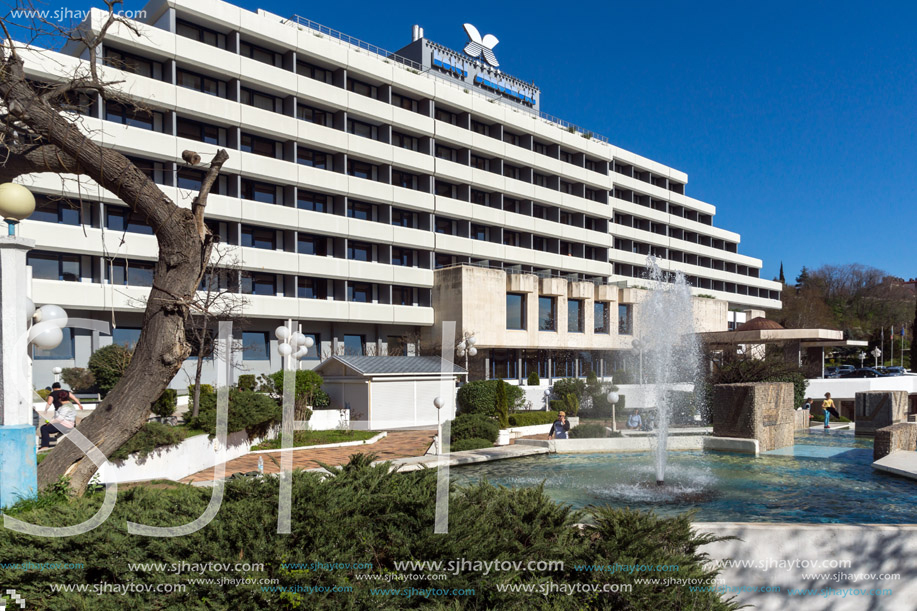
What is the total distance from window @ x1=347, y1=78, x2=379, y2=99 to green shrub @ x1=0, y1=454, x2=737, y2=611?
3856 centimetres

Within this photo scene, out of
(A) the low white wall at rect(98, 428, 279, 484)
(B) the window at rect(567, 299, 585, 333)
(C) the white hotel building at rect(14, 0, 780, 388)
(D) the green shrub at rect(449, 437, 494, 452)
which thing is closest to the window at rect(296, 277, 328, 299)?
(C) the white hotel building at rect(14, 0, 780, 388)

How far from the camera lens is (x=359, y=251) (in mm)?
40094

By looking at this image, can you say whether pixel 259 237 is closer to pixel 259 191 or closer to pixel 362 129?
pixel 259 191

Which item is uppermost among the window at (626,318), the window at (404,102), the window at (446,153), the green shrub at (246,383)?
the window at (404,102)

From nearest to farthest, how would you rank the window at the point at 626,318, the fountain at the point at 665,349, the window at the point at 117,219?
the fountain at the point at 665,349, the window at the point at 117,219, the window at the point at 626,318

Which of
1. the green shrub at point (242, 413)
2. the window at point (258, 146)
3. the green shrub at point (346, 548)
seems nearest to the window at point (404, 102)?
the window at point (258, 146)

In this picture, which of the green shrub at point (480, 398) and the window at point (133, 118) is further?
the window at point (133, 118)

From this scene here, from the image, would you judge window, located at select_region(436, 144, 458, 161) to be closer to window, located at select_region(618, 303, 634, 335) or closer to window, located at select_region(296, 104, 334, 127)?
window, located at select_region(296, 104, 334, 127)

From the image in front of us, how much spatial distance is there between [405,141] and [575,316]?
18253mm

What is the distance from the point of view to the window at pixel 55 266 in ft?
93.7

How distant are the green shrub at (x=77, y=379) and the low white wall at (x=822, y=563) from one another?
28.7 metres

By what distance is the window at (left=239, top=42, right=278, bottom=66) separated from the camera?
117ft

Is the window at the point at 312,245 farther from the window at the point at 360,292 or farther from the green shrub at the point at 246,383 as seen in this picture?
the green shrub at the point at 246,383

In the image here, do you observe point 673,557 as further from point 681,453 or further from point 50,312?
point 681,453
